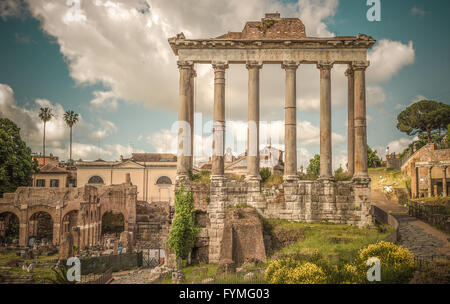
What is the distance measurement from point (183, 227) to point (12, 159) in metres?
26.8

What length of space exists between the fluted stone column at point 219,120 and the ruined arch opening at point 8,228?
27385 millimetres

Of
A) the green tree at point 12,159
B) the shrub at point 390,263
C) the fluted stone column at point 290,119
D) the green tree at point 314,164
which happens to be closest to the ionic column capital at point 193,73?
the fluted stone column at point 290,119

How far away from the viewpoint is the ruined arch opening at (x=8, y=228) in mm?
36719

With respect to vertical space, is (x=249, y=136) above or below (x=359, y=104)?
below

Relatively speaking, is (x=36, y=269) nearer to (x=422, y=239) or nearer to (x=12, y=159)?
(x=12, y=159)

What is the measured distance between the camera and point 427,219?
22.1m

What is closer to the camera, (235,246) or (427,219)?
(235,246)

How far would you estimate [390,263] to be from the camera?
38.1ft

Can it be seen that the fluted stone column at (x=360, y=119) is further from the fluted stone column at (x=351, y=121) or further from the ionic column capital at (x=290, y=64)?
the ionic column capital at (x=290, y=64)

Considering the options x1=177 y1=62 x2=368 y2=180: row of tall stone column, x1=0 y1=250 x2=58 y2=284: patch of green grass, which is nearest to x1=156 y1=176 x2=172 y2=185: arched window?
x1=0 y1=250 x2=58 y2=284: patch of green grass

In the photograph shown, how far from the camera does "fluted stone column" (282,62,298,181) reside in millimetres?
22141

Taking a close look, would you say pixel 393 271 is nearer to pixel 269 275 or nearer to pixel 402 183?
pixel 269 275
